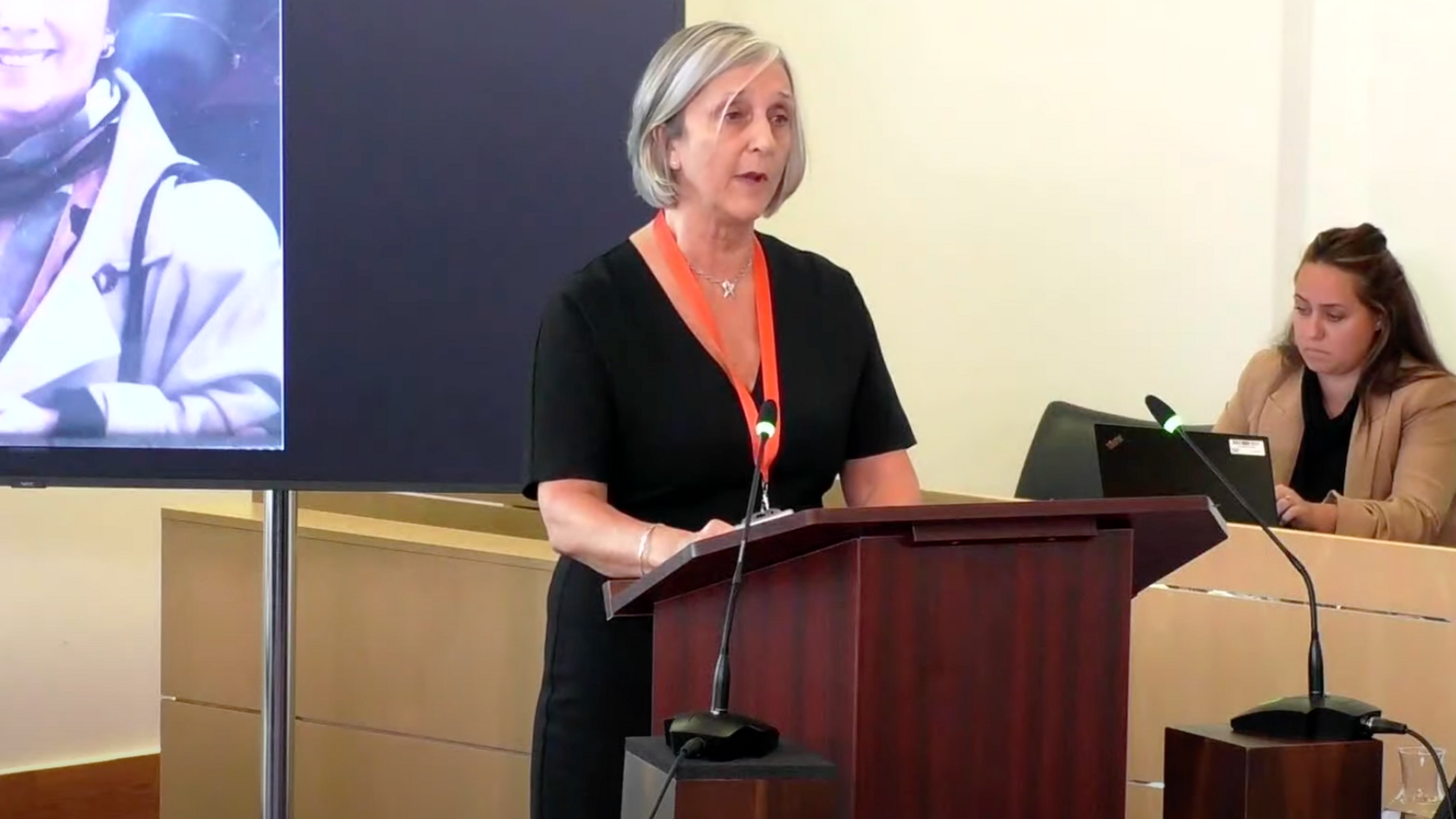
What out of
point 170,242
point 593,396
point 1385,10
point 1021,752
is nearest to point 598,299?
point 593,396

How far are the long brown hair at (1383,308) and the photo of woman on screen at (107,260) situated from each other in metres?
2.28

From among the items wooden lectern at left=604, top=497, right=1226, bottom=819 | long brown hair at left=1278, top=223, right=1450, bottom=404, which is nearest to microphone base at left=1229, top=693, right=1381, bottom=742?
wooden lectern at left=604, top=497, right=1226, bottom=819

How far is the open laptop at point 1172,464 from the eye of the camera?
305 centimetres

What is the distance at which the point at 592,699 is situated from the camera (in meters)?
2.12

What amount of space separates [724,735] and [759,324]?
30.7 inches

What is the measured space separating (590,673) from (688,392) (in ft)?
1.18

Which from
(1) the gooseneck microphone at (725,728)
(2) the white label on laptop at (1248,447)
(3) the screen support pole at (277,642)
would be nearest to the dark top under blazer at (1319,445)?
(2) the white label on laptop at (1248,447)

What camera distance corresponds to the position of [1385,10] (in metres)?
4.21

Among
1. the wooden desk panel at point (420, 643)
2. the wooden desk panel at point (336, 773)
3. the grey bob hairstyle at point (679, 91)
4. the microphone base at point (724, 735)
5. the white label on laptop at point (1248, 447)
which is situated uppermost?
the grey bob hairstyle at point (679, 91)

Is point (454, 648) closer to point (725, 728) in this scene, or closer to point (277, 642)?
point (277, 642)

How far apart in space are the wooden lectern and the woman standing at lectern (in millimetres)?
353

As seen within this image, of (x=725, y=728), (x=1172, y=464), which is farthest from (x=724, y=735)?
(x=1172, y=464)

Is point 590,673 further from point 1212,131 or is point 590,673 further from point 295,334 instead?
point 1212,131

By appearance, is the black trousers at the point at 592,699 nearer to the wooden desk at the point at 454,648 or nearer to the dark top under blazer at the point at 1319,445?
the wooden desk at the point at 454,648
